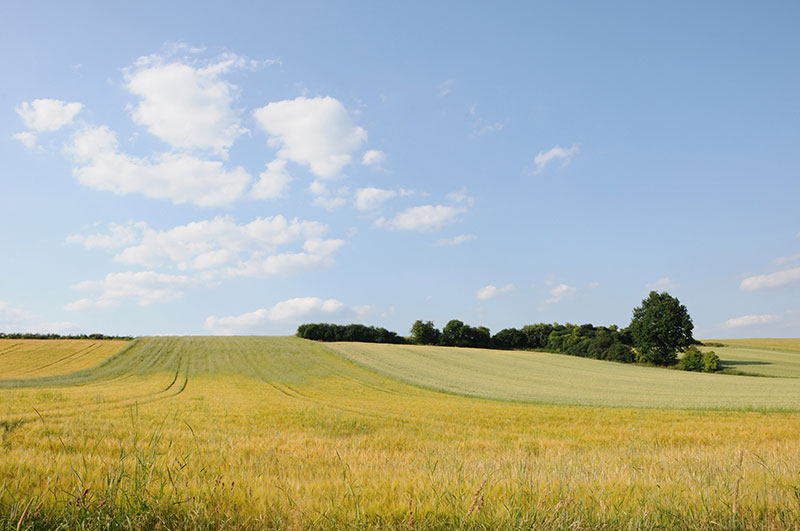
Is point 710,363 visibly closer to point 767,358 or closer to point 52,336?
point 767,358

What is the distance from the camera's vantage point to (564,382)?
4050 centimetres

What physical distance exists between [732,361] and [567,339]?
32.0m

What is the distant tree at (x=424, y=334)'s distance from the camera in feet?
330

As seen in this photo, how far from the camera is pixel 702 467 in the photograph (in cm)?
437

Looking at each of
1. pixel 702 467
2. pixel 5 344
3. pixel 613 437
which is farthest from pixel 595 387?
pixel 5 344

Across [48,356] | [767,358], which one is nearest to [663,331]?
[767,358]

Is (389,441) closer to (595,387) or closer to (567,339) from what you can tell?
(595,387)

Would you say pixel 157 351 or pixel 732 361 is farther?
pixel 732 361

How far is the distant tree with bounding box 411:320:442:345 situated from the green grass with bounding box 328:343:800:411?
34.4m

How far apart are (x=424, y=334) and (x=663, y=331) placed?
4808 cm

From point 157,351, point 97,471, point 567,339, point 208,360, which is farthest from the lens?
point 567,339

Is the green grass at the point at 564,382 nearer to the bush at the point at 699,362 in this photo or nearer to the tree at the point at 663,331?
Answer: the bush at the point at 699,362

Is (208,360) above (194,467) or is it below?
below

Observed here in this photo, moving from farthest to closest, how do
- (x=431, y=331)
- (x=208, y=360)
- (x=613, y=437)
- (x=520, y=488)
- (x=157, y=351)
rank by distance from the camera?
(x=431, y=331)
(x=157, y=351)
(x=208, y=360)
(x=613, y=437)
(x=520, y=488)
